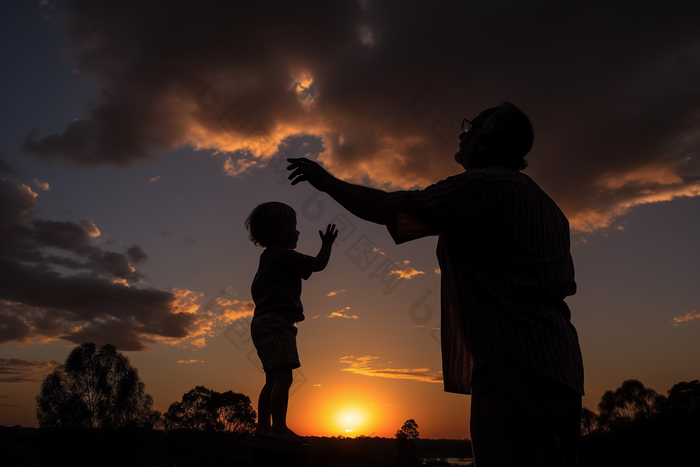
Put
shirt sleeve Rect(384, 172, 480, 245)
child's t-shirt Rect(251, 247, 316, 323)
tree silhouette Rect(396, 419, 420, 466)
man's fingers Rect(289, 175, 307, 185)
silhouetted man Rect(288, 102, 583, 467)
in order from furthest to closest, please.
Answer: tree silhouette Rect(396, 419, 420, 466), child's t-shirt Rect(251, 247, 316, 323), man's fingers Rect(289, 175, 307, 185), shirt sleeve Rect(384, 172, 480, 245), silhouetted man Rect(288, 102, 583, 467)

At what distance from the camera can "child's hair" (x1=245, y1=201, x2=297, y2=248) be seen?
4102mm

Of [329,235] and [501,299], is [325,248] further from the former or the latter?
[501,299]

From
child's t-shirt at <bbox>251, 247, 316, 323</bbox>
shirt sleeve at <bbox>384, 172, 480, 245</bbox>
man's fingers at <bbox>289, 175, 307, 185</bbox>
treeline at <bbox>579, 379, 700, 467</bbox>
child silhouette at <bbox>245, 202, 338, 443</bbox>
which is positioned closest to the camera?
shirt sleeve at <bbox>384, 172, 480, 245</bbox>

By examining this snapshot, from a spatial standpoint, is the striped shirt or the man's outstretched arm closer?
the striped shirt

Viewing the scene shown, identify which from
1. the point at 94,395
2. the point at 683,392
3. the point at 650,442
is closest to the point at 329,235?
the point at 650,442

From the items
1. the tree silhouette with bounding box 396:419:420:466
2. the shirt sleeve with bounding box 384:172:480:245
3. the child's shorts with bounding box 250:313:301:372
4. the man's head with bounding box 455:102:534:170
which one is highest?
the man's head with bounding box 455:102:534:170

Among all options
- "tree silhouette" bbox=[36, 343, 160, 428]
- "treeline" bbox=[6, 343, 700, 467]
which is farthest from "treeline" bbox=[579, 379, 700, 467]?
"tree silhouette" bbox=[36, 343, 160, 428]

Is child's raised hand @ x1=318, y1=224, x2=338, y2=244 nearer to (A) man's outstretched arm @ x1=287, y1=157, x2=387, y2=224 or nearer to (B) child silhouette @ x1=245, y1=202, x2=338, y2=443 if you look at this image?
(B) child silhouette @ x1=245, y1=202, x2=338, y2=443

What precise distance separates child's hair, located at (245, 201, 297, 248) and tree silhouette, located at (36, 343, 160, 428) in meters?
64.8

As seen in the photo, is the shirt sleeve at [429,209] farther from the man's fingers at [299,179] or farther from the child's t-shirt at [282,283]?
the child's t-shirt at [282,283]

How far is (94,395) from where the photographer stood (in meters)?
57.0

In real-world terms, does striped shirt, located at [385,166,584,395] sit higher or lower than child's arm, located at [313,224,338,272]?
lower

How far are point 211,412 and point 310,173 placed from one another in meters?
57.5

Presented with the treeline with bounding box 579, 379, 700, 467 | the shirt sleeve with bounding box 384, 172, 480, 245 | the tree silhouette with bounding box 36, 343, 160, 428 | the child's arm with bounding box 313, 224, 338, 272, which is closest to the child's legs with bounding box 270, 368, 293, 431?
the child's arm with bounding box 313, 224, 338, 272
